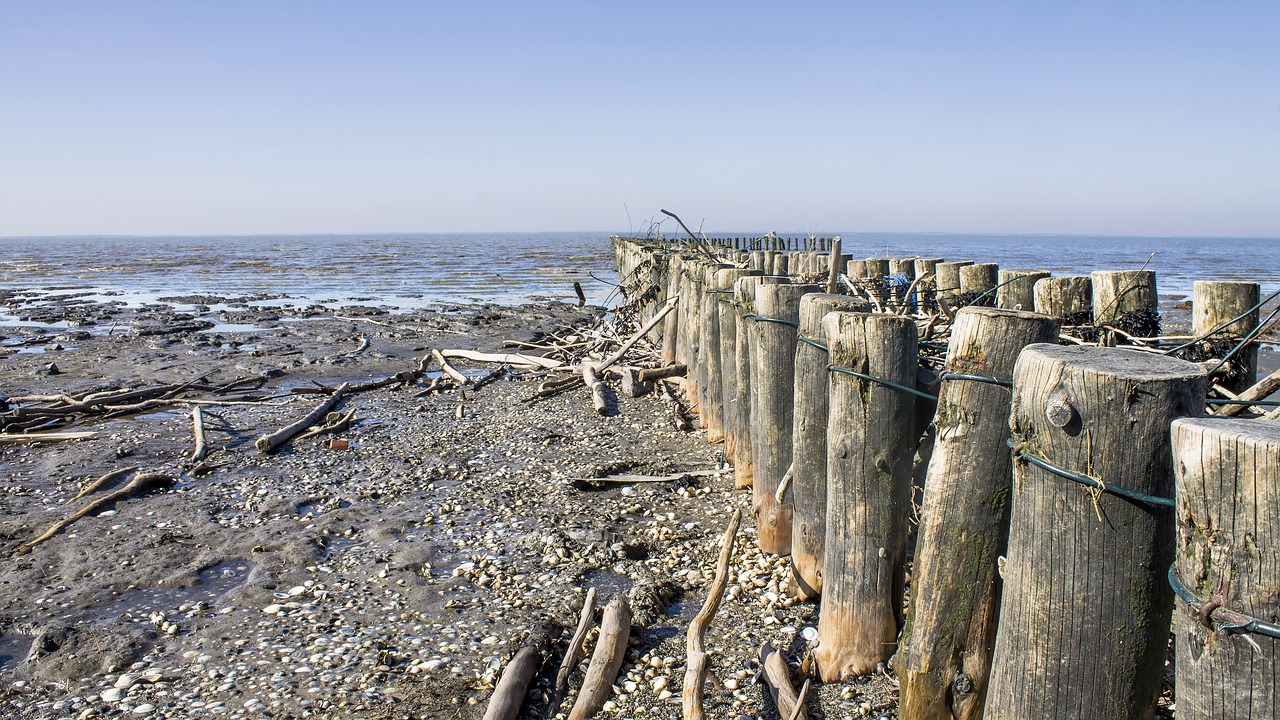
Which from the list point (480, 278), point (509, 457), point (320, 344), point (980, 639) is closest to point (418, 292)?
point (480, 278)

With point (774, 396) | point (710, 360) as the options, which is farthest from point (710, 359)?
point (774, 396)

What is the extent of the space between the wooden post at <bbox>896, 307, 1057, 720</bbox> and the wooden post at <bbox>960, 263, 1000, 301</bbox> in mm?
2496

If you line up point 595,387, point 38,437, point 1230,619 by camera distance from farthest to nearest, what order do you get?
point 595,387
point 38,437
point 1230,619

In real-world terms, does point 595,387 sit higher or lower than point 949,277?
lower

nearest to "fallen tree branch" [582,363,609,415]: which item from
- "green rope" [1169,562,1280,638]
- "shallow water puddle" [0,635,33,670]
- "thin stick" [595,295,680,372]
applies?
"thin stick" [595,295,680,372]

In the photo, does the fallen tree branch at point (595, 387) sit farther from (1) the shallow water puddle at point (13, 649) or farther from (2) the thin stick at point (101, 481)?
(1) the shallow water puddle at point (13, 649)

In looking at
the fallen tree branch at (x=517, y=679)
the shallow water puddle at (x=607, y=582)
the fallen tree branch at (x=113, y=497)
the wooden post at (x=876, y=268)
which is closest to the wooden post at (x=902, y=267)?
the wooden post at (x=876, y=268)

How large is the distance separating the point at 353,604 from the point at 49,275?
48.8m

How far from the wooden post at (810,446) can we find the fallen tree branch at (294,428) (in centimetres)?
622

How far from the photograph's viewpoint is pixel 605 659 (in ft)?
14.3

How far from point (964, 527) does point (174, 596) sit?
4.94 meters

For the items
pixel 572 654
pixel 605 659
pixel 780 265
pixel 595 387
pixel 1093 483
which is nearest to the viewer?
pixel 1093 483

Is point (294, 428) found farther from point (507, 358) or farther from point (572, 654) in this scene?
point (572, 654)

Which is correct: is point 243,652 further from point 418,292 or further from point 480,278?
point 480,278
